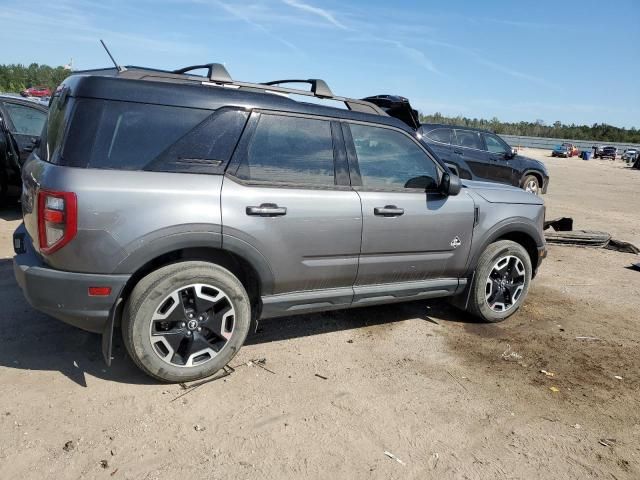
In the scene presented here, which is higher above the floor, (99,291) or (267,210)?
(267,210)

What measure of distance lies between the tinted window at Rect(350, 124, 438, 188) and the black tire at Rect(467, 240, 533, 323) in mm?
920

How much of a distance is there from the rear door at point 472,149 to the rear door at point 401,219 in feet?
27.7

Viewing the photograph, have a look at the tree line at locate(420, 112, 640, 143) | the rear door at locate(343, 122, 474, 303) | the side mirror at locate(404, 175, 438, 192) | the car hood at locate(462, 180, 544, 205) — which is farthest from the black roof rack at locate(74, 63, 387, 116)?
the tree line at locate(420, 112, 640, 143)

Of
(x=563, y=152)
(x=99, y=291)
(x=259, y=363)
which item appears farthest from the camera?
(x=563, y=152)

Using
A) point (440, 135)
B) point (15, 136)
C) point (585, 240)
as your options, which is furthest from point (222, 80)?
point (440, 135)

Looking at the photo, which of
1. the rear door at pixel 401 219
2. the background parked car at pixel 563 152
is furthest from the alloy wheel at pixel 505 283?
the background parked car at pixel 563 152

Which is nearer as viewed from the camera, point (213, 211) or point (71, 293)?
point (71, 293)

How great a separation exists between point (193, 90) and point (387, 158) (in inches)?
61.3

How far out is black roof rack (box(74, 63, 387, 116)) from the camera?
10.7ft

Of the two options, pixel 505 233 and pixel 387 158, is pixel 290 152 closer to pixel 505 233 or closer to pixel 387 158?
pixel 387 158

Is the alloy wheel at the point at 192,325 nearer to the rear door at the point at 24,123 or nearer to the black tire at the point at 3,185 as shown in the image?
the rear door at the point at 24,123

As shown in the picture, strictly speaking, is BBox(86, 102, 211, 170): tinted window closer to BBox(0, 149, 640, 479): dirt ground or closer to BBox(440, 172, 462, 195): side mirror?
BBox(0, 149, 640, 479): dirt ground

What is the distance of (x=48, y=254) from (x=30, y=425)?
94 cm

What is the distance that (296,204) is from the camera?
11.3 ft
